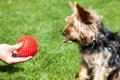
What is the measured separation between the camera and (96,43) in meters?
7.42

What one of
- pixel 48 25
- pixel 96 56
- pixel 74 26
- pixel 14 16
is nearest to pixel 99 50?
pixel 96 56

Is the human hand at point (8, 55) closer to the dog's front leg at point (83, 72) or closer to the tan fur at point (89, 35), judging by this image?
the tan fur at point (89, 35)

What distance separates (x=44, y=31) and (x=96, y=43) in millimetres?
4108

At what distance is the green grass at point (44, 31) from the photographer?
8297 millimetres

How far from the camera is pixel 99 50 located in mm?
7430

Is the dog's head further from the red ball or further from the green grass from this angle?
the green grass

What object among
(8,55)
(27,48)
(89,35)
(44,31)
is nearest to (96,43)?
(89,35)

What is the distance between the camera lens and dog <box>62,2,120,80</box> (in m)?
7.30

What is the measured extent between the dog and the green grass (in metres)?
0.91

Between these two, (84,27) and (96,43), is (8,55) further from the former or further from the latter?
(96,43)

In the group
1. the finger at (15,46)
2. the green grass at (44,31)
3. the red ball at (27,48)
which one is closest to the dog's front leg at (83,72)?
the green grass at (44,31)

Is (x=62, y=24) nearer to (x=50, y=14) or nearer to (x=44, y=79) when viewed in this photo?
(x=50, y=14)

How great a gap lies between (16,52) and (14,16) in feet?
20.5

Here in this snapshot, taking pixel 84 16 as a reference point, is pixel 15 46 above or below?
below
